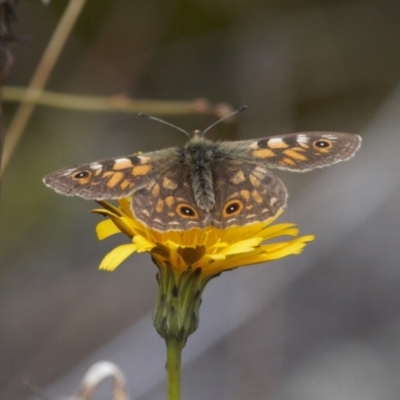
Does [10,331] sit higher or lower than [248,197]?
higher

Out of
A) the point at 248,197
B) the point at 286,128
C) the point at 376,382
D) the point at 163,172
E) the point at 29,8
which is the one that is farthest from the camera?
the point at 29,8

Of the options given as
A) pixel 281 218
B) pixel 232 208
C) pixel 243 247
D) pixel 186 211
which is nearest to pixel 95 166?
pixel 186 211

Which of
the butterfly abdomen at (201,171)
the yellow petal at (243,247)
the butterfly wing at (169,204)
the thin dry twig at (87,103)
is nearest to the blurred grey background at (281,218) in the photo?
the thin dry twig at (87,103)

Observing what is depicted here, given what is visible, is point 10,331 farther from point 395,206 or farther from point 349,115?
point 349,115

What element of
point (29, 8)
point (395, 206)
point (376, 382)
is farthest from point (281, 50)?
point (376, 382)

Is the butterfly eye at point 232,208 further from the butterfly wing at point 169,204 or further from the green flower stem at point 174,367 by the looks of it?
the green flower stem at point 174,367

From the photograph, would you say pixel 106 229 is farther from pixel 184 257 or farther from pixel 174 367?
pixel 174 367

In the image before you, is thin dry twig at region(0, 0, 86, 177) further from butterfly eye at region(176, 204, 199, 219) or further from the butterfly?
butterfly eye at region(176, 204, 199, 219)
